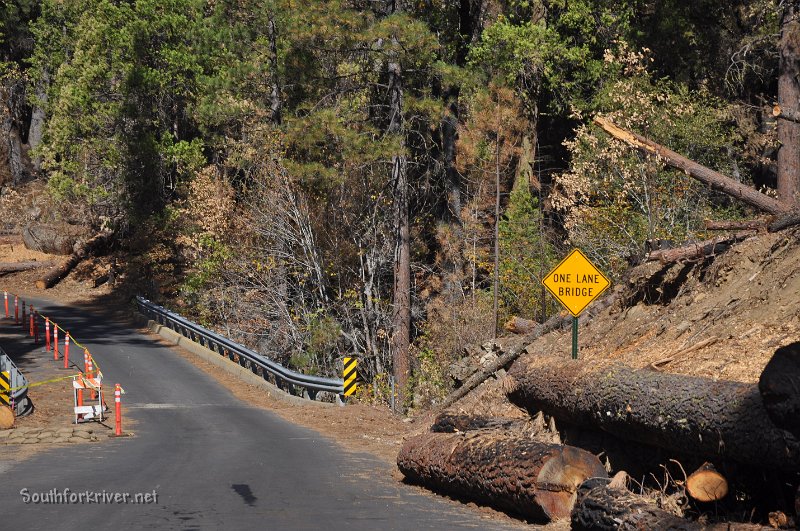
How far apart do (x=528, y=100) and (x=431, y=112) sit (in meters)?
7.33

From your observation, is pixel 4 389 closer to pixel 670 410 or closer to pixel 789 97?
pixel 670 410

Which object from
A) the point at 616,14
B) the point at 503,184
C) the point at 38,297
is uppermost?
the point at 616,14

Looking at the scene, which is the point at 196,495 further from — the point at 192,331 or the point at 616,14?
the point at 616,14

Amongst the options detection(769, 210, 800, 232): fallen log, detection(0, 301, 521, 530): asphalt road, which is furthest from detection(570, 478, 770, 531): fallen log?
detection(769, 210, 800, 232): fallen log

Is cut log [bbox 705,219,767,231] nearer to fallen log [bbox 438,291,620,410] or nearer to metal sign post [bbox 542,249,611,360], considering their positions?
metal sign post [bbox 542,249,611,360]

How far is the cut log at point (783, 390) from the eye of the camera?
8055mm

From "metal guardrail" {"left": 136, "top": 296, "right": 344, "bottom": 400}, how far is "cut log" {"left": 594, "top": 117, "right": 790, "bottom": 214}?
31.6ft

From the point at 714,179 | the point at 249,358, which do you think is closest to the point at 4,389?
the point at 249,358

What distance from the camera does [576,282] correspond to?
15547mm

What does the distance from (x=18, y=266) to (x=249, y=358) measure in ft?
98.0

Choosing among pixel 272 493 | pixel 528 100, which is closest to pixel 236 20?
pixel 528 100

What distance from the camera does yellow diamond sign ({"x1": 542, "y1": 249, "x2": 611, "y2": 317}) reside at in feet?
50.5

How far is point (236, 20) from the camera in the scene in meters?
37.7

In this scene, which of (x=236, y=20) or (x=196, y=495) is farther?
(x=236, y=20)
